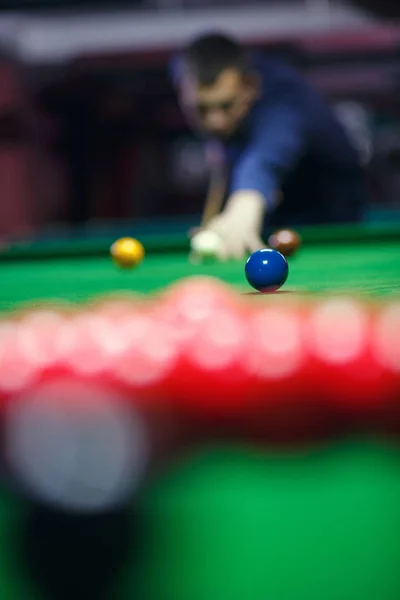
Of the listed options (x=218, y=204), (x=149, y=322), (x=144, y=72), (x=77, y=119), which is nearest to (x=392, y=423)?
(x=149, y=322)

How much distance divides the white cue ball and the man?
2 cm

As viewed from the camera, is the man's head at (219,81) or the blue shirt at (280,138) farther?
the man's head at (219,81)

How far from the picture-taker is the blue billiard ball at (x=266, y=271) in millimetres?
1580

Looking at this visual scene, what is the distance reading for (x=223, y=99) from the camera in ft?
10.5

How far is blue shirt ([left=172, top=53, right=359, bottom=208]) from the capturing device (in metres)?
2.64

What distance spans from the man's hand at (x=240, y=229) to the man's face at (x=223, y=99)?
2.87 ft

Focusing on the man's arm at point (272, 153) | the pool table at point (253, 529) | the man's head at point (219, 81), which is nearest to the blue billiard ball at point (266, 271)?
the man's arm at point (272, 153)

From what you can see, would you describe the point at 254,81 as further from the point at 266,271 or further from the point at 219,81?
the point at 266,271

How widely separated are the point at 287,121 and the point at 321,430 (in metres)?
2.59

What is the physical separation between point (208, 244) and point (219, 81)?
108cm

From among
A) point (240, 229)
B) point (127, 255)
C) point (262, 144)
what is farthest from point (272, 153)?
point (127, 255)

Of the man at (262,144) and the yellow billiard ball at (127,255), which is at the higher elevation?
the man at (262,144)

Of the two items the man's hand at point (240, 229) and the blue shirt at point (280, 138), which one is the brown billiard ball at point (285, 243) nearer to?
the man's hand at point (240, 229)

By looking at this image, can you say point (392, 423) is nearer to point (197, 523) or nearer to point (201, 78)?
point (197, 523)
